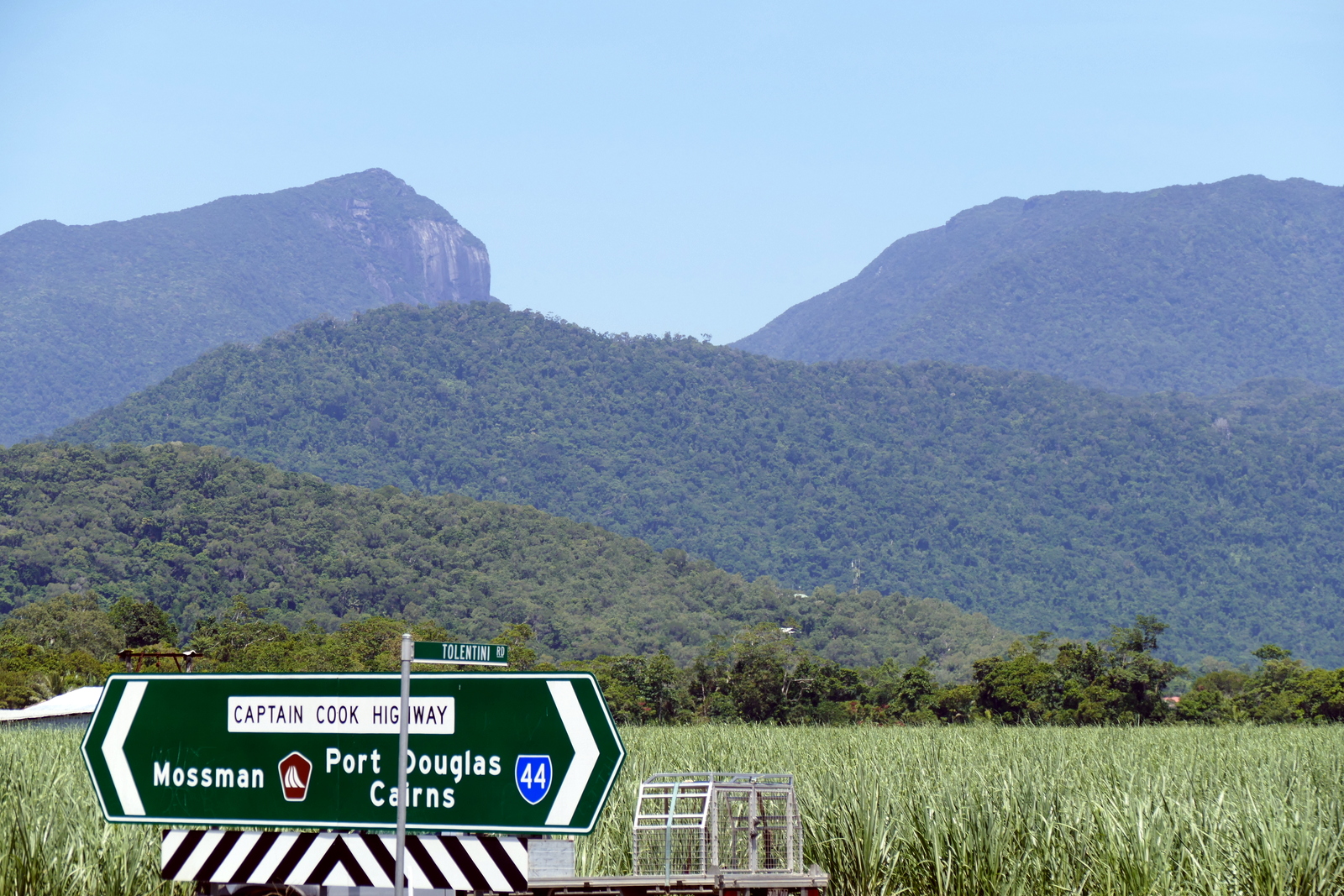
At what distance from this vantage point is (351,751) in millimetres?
5301

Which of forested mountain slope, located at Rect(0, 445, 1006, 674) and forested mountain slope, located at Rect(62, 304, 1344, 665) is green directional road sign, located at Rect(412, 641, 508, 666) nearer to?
forested mountain slope, located at Rect(0, 445, 1006, 674)

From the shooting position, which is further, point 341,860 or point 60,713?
point 60,713

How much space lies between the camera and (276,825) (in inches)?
210

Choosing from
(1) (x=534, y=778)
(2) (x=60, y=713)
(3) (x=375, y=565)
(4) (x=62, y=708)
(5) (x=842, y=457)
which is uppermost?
(1) (x=534, y=778)

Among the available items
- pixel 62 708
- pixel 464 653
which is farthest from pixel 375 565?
pixel 464 653

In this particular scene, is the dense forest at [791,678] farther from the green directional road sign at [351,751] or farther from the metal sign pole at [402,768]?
the metal sign pole at [402,768]

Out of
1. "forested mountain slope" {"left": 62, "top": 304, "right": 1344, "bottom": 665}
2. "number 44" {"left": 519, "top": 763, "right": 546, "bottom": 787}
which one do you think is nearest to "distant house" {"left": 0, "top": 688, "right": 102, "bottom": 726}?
"number 44" {"left": 519, "top": 763, "right": 546, "bottom": 787}

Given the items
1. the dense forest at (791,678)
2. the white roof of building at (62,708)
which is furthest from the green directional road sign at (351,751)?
the dense forest at (791,678)

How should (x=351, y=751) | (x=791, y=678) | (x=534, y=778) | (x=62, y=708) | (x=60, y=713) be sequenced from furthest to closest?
(x=791, y=678) → (x=62, y=708) → (x=60, y=713) → (x=351, y=751) → (x=534, y=778)

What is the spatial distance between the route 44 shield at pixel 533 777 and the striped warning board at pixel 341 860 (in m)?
0.17

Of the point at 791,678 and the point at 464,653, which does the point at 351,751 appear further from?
the point at 791,678

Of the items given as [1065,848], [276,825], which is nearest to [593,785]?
[276,825]

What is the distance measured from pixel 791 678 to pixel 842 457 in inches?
4768

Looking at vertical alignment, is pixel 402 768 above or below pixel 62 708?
above
